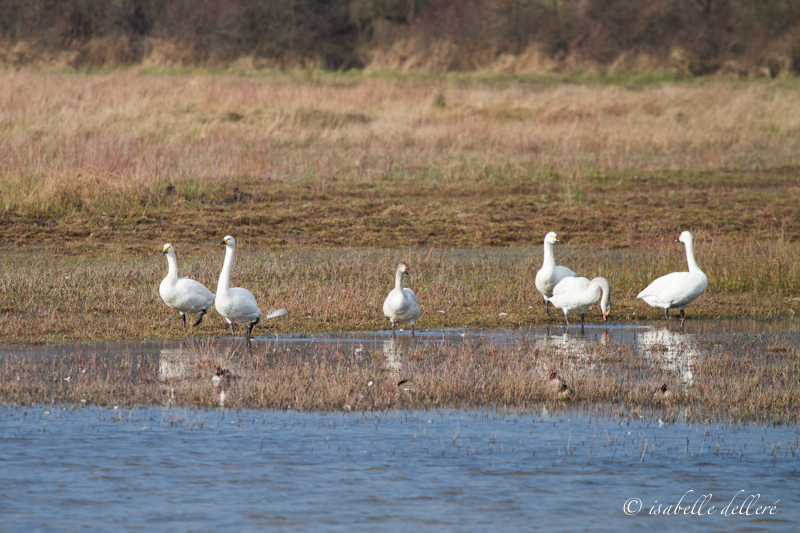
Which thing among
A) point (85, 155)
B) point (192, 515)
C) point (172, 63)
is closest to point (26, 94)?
point (85, 155)

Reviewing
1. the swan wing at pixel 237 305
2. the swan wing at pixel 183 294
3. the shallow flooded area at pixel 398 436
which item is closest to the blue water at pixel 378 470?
the shallow flooded area at pixel 398 436

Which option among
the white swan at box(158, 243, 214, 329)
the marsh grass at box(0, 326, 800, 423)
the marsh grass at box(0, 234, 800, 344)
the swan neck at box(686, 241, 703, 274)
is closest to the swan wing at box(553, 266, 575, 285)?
the marsh grass at box(0, 234, 800, 344)

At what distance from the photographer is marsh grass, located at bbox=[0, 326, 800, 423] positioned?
759 centimetres

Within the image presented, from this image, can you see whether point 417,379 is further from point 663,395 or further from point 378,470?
point 663,395

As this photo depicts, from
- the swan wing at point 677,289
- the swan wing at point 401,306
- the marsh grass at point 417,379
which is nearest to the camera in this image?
the marsh grass at point 417,379

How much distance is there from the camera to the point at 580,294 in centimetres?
1005

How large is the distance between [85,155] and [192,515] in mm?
13948

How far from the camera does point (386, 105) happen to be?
1081 inches

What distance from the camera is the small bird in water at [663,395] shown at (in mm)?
7711

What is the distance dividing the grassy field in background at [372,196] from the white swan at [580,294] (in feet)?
2.11

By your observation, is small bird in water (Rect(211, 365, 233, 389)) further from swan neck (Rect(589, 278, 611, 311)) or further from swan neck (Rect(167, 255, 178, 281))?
swan neck (Rect(589, 278, 611, 311))

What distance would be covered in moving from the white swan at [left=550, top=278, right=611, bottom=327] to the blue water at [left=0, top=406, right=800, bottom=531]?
8.70ft

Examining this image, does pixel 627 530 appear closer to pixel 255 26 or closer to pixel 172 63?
pixel 172 63

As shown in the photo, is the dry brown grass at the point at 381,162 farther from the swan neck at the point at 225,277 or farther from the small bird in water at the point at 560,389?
the small bird in water at the point at 560,389
